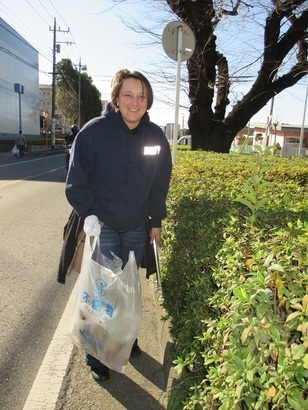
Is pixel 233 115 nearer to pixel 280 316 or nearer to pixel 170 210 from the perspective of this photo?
pixel 170 210

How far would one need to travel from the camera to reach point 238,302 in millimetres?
1327

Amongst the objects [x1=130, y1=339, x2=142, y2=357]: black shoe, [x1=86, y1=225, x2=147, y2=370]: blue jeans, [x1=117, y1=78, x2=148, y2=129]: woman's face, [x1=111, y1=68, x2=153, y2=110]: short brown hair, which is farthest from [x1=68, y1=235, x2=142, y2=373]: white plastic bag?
[x1=111, y1=68, x2=153, y2=110]: short brown hair

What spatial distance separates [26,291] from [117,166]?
7.37 ft

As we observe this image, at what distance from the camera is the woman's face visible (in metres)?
2.47

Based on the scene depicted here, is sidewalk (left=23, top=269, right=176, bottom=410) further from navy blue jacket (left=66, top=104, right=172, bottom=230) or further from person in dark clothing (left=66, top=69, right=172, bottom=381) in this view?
navy blue jacket (left=66, top=104, right=172, bottom=230)

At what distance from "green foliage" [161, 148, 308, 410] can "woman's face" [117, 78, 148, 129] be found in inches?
31.5

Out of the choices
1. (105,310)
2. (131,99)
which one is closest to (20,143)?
(131,99)

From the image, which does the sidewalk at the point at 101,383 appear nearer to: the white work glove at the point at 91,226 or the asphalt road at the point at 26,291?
the asphalt road at the point at 26,291

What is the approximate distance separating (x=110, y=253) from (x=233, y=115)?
325 inches

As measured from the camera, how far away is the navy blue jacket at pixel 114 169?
241 centimetres

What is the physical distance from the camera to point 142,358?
2.91 meters

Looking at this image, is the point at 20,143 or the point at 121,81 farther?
the point at 20,143

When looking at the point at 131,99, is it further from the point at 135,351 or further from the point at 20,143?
the point at 20,143

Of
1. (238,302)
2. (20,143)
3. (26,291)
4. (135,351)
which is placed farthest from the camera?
(20,143)
